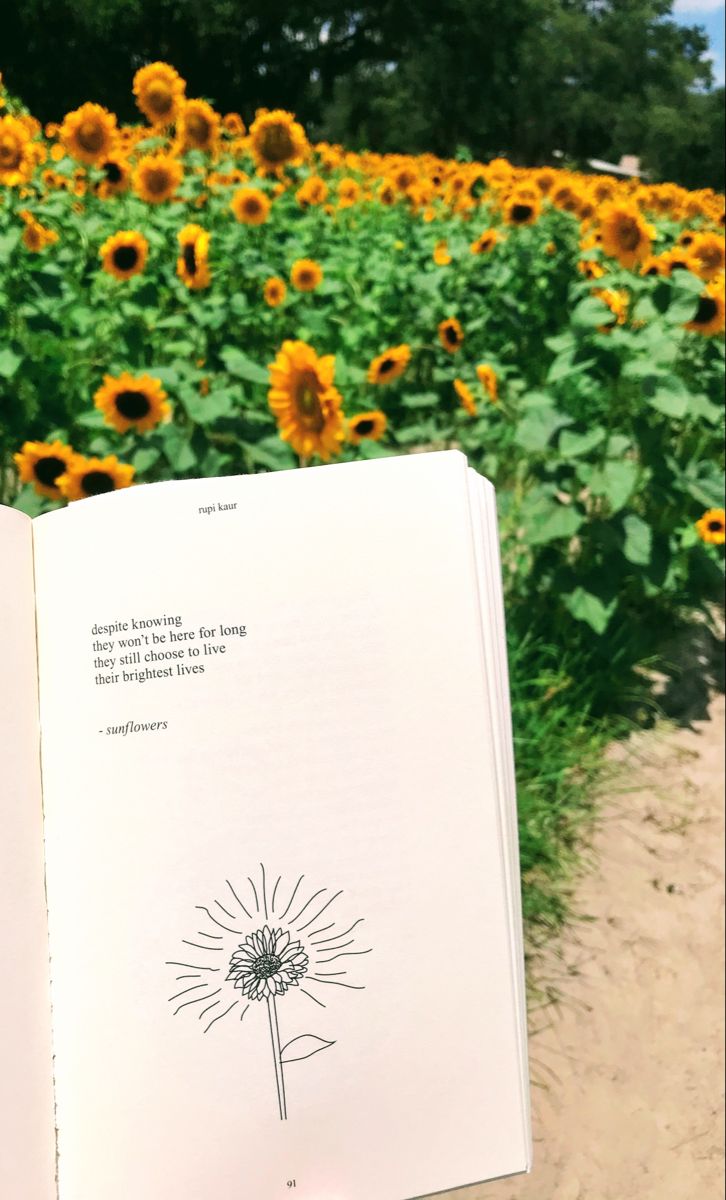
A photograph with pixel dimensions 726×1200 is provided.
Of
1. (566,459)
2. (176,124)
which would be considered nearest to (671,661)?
(566,459)

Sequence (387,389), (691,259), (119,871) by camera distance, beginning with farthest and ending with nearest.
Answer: (387,389)
(691,259)
(119,871)

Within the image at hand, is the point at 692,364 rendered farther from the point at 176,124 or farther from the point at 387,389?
the point at 176,124

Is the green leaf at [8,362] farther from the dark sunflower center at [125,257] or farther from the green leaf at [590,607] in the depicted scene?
the green leaf at [590,607]

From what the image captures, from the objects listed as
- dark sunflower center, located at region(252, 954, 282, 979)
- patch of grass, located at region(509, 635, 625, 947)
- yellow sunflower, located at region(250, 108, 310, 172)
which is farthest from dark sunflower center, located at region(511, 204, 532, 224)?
dark sunflower center, located at region(252, 954, 282, 979)

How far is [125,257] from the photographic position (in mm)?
1735

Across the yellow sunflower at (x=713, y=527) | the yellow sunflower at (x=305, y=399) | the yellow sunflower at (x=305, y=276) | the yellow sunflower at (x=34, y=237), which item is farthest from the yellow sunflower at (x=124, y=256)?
the yellow sunflower at (x=713, y=527)

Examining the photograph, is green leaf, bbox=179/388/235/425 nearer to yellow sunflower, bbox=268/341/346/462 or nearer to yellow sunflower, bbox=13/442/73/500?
yellow sunflower, bbox=268/341/346/462

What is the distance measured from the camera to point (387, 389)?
243 centimetres

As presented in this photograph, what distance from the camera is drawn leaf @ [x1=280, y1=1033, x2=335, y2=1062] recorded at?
0.63 m

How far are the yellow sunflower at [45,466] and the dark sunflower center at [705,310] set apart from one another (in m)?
1.19

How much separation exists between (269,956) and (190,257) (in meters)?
1.50

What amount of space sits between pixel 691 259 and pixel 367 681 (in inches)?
57.6

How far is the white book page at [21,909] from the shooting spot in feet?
1.94

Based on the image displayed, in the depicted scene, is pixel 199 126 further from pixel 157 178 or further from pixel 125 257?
pixel 125 257
